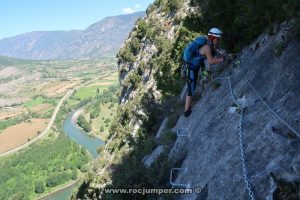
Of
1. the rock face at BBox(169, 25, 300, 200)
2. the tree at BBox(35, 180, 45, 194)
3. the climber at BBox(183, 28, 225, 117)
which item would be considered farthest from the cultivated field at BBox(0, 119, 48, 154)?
the rock face at BBox(169, 25, 300, 200)

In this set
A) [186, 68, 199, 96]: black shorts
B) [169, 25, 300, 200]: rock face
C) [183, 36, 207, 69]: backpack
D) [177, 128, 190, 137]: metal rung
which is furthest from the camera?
[186, 68, 199, 96]: black shorts

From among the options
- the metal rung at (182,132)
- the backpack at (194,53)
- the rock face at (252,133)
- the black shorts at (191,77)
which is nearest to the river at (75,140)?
the metal rung at (182,132)

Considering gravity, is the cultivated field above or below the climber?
below

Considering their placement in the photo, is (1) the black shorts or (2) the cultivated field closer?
(1) the black shorts

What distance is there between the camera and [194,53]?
11.9 meters

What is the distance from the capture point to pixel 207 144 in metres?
10.1

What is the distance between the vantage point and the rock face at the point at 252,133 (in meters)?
7.02

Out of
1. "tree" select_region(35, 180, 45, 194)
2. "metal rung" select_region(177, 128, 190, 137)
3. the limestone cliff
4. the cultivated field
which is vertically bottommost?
the cultivated field

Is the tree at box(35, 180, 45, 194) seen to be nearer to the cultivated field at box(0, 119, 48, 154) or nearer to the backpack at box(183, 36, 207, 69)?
the cultivated field at box(0, 119, 48, 154)

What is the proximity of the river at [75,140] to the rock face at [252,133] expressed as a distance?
309 feet

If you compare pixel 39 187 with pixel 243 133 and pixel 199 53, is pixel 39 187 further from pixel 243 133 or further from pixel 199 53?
pixel 243 133

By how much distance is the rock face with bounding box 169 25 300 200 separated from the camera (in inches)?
276

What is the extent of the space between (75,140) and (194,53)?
138 metres

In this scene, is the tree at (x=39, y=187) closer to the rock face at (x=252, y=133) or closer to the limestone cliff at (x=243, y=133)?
the limestone cliff at (x=243, y=133)
